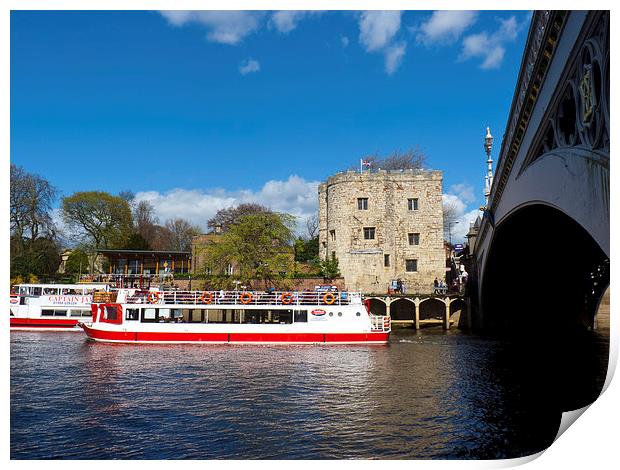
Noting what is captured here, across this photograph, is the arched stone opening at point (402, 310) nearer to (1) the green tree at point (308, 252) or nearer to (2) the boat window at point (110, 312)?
(1) the green tree at point (308, 252)

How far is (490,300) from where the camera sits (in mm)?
33156

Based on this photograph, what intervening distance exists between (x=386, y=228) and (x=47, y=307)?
26.0 m

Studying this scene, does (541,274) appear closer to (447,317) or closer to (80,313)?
(447,317)

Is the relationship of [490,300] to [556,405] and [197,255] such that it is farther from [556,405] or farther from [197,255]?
[197,255]

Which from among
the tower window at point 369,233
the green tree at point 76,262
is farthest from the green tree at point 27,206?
the tower window at point 369,233

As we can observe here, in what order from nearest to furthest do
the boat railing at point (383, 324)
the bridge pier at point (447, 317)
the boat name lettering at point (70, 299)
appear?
the boat railing at point (383, 324) → the boat name lettering at point (70, 299) → the bridge pier at point (447, 317)

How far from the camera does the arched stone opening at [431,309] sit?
43531mm

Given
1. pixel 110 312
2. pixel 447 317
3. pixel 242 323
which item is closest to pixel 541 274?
pixel 447 317

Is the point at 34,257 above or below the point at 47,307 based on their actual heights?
above

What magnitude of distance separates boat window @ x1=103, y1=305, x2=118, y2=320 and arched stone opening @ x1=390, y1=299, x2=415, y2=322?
2282 centimetres

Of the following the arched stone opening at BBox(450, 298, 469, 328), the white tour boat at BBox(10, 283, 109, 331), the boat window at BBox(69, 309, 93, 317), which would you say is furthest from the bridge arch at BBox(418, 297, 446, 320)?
the boat window at BBox(69, 309, 93, 317)

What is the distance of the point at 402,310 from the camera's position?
44.0m

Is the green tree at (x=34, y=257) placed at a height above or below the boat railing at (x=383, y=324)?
above

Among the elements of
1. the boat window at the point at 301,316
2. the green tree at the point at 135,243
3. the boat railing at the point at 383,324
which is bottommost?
the boat railing at the point at 383,324
